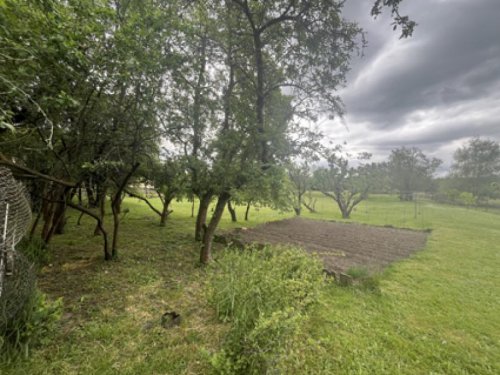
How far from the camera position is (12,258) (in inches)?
70.4

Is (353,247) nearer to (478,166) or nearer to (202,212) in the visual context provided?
(202,212)

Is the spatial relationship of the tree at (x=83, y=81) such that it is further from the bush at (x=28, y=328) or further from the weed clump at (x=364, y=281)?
the weed clump at (x=364, y=281)

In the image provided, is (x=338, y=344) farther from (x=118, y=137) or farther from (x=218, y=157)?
(x=118, y=137)

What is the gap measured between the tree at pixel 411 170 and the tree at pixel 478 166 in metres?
5.88

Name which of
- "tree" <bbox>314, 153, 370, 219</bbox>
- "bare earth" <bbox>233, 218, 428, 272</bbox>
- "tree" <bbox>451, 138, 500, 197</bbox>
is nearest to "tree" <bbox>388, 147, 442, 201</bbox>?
"tree" <bbox>451, 138, 500, 197</bbox>

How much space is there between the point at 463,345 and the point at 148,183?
796 centimetres

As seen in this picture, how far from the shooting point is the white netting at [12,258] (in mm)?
1826

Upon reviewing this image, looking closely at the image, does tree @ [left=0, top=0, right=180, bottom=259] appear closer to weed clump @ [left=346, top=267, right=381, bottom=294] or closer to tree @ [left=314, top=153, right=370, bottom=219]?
weed clump @ [left=346, top=267, right=381, bottom=294]

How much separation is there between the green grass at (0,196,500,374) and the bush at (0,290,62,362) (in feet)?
0.40

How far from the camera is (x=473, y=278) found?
16.4 ft

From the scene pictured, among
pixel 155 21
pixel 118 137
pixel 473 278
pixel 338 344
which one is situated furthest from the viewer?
pixel 473 278

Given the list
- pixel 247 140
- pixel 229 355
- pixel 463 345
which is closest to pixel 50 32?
pixel 247 140

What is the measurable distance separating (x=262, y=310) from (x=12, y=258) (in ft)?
8.09

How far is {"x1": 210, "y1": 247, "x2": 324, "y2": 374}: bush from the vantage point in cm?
180
